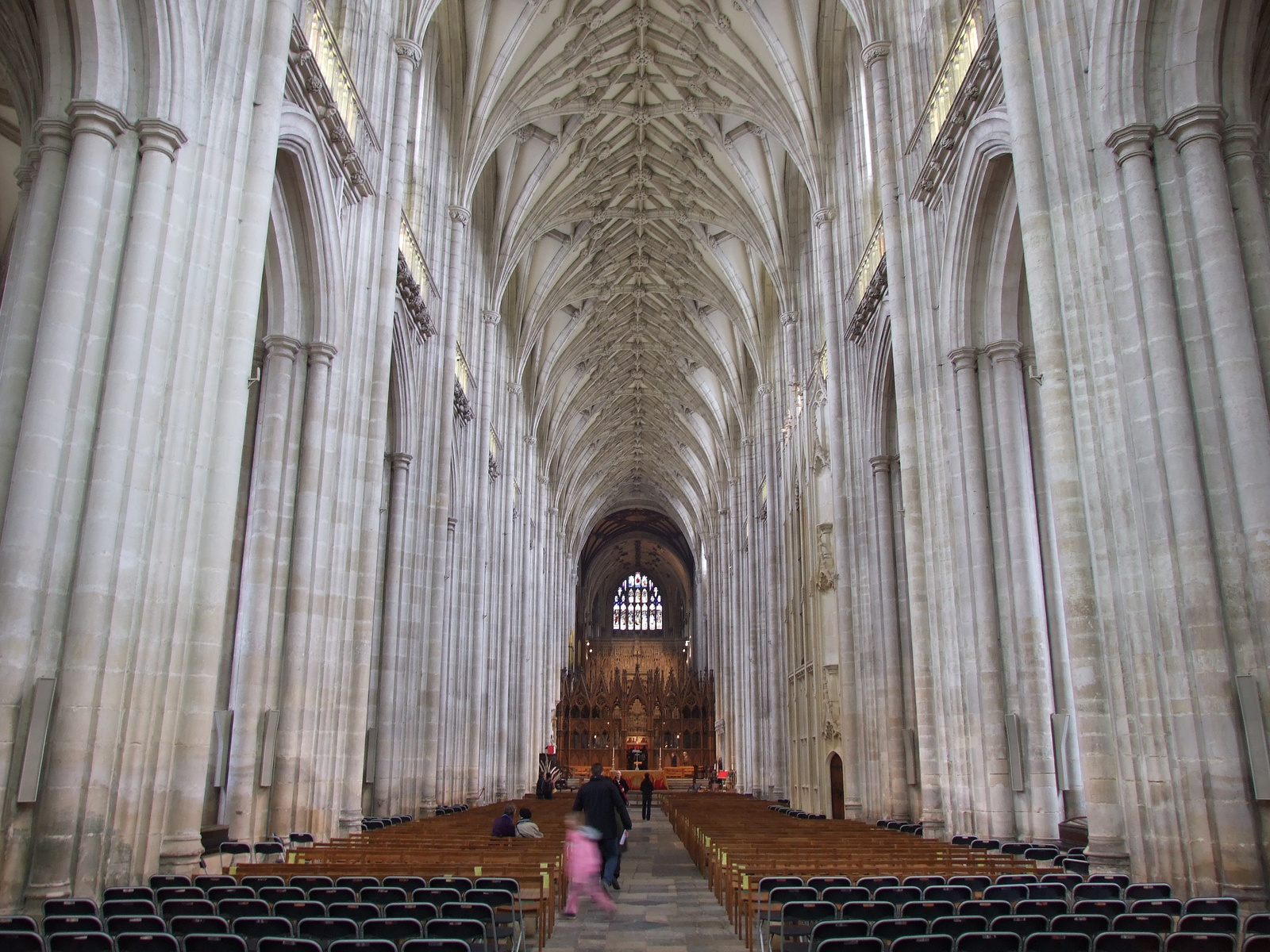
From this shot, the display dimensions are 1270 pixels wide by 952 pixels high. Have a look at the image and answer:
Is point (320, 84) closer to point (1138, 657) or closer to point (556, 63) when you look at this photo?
point (1138, 657)

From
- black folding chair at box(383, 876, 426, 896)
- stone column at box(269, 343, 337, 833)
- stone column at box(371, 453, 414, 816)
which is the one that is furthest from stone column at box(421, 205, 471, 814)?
black folding chair at box(383, 876, 426, 896)

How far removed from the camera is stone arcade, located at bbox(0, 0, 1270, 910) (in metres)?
8.55

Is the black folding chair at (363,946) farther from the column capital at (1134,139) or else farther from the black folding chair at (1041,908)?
the column capital at (1134,139)

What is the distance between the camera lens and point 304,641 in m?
13.7

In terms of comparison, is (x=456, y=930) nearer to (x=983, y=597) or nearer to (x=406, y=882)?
(x=406, y=882)

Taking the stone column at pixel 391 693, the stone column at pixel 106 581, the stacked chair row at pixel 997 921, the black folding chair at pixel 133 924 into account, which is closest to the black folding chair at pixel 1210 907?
the stacked chair row at pixel 997 921

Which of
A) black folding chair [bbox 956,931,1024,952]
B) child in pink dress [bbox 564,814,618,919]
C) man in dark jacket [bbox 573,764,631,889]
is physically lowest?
child in pink dress [bbox 564,814,618,919]

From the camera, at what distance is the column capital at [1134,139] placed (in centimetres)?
956

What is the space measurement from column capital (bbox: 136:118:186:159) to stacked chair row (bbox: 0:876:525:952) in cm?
699

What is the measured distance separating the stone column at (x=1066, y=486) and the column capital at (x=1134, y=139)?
1.07m

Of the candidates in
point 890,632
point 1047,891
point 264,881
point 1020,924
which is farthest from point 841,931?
point 890,632

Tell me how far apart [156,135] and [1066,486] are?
1031 cm

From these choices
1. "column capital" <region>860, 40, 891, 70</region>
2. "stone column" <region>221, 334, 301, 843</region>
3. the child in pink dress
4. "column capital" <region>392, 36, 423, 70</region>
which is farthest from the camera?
"column capital" <region>860, 40, 891, 70</region>

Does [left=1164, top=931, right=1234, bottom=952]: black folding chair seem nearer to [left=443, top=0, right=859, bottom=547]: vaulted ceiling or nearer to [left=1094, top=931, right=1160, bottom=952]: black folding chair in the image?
[left=1094, top=931, right=1160, bottom=952]: black folding chair
